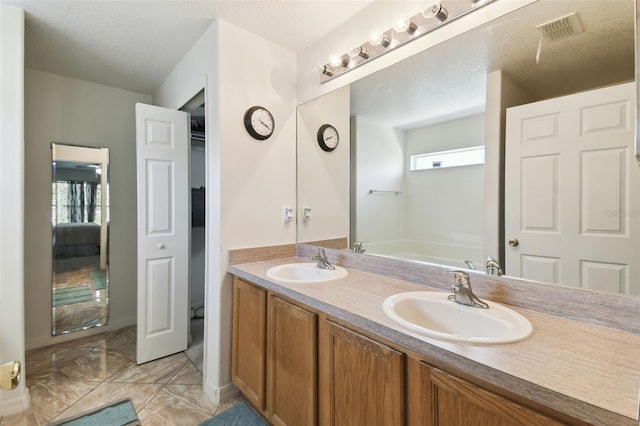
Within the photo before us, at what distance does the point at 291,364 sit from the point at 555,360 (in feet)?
3.43

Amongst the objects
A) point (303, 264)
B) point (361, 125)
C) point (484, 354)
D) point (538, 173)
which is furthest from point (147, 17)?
point (484, 354)

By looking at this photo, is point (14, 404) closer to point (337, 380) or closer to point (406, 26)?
point (337, 380)

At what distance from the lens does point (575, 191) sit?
1.06 meters

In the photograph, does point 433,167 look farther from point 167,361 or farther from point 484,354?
point 167,361

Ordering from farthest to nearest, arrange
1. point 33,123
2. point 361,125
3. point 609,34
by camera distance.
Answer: point 33,123 < point 361,125 < point 609,34

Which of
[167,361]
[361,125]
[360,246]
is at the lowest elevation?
[167,361]

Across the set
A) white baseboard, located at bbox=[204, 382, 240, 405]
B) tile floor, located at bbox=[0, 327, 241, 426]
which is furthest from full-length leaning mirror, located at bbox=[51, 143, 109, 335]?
white baseboard, located at bbox=[204, 382, 240, 405]

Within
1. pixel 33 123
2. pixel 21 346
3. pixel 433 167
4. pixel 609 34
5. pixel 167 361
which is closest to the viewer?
pixel 609 34

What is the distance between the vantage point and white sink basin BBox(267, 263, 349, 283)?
1.69 metres

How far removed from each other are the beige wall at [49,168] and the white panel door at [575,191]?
333 centimetres

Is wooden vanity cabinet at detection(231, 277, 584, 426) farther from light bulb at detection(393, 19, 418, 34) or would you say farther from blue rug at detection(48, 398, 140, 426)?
light bulb at detection(393, 19, 418, 34)

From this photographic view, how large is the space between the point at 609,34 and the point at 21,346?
329cm

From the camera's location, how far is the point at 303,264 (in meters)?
1.91

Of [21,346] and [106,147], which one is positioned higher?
[106,147]
